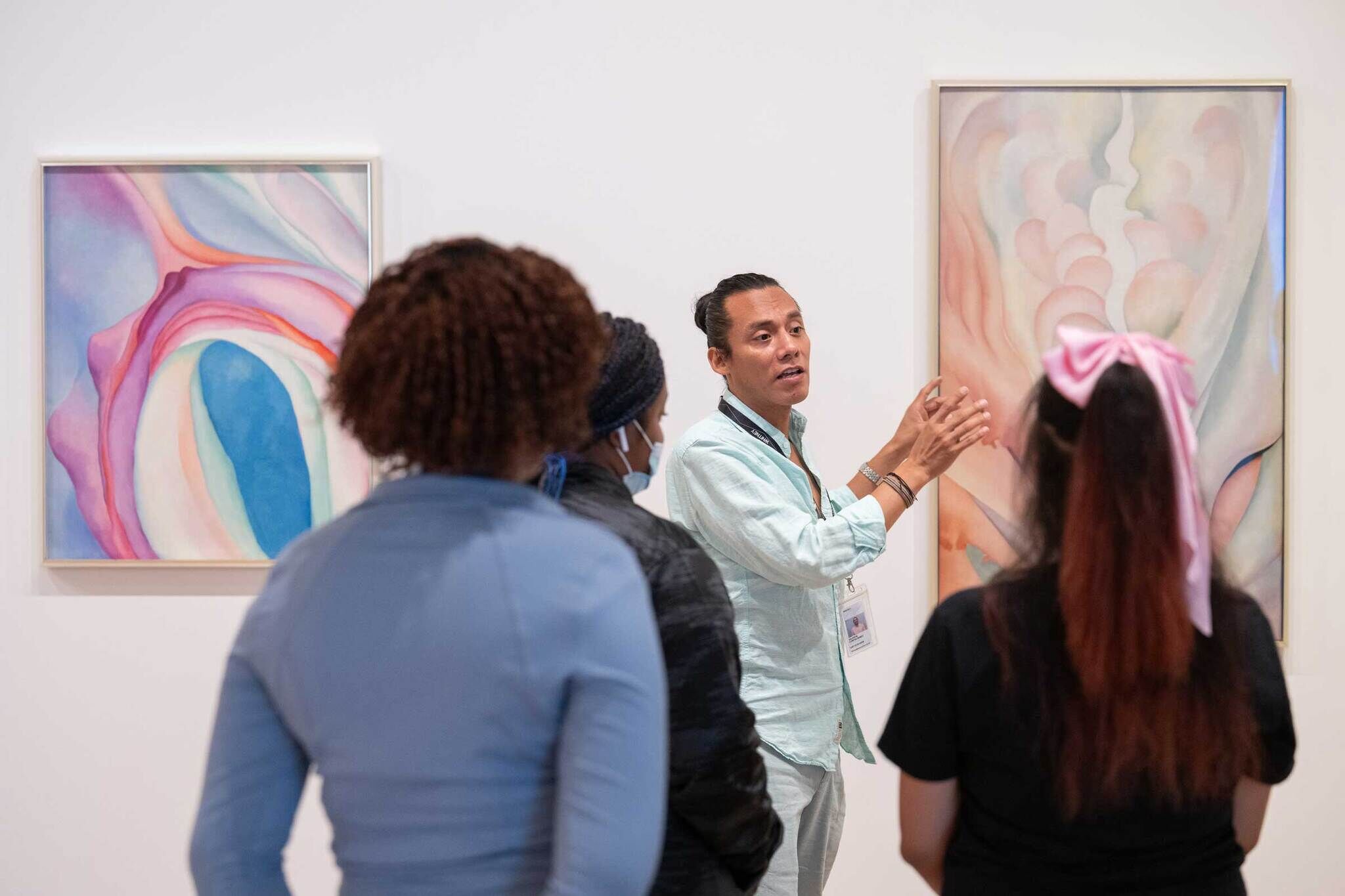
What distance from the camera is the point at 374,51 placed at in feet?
9.14

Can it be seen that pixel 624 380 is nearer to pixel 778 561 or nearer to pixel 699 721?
pixel 699 721

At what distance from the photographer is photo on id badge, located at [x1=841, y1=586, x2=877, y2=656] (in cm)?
231

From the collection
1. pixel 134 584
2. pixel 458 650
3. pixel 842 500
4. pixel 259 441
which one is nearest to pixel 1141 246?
pixel 842 500

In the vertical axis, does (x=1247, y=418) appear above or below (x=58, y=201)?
below

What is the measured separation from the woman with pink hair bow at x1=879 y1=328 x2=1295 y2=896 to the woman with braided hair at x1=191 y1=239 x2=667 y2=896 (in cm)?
37

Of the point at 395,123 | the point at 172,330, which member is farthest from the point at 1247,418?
the point at 172,330

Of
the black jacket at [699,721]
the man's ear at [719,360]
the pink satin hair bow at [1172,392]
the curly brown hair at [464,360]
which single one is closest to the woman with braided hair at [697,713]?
the black jacket at [699,721]

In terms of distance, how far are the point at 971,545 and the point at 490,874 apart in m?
1.99

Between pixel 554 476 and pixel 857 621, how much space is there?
1095 mm

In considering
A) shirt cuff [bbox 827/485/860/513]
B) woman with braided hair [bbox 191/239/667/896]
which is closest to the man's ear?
shirt cuff [bbox 827/485/860/513]

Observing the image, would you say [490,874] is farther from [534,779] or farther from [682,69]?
[682,69]

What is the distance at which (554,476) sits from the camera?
4.67ft

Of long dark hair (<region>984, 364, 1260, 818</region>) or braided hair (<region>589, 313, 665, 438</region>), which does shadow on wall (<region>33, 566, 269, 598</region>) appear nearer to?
braided hair (<region>589, 313, 665, 438</region>)

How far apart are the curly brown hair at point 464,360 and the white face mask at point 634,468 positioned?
0.45m
